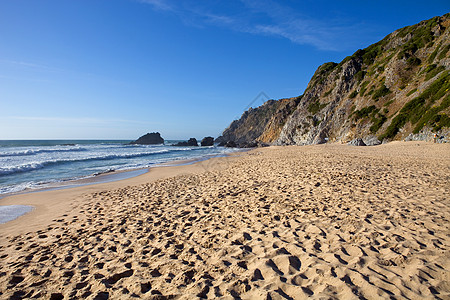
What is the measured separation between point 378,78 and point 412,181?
40.0 meters

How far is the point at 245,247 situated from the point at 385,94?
41351mm

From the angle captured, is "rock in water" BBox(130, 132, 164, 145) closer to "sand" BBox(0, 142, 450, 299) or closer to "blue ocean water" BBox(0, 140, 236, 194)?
"blue ocean water" BBox(0, 140, 236, 194)

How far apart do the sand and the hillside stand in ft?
76.4

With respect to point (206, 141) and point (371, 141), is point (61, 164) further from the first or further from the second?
point (206, 141)

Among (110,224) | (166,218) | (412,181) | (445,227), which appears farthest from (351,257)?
(412,181)

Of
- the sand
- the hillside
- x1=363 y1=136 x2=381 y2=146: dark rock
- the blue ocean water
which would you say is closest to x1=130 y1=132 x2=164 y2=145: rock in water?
the blue ocean water

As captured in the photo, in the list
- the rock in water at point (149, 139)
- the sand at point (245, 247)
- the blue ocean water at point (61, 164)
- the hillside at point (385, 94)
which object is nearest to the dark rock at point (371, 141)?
the hillside at point (385, 94)

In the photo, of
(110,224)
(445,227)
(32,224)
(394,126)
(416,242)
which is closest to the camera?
(416,242)

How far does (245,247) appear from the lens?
420 centimetres

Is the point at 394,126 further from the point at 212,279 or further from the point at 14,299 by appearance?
the point at 14,299

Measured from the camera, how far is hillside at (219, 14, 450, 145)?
2561 cm

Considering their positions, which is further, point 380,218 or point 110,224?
point 110,224

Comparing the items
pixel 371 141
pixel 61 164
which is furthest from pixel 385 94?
pixel 61 164

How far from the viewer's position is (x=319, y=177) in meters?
9.48
